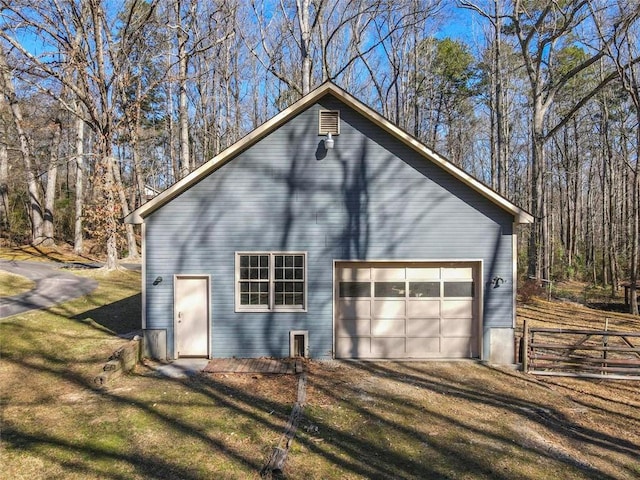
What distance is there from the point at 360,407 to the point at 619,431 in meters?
4.49

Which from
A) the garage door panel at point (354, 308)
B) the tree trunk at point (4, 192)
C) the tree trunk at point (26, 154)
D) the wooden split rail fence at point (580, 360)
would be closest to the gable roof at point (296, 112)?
the wooden split rail fence at point (580, 360)

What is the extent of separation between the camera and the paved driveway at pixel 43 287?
45.0 ft

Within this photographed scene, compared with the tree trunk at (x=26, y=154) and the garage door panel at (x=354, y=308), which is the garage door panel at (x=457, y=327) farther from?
the tree trunk at (x=26, y=154)

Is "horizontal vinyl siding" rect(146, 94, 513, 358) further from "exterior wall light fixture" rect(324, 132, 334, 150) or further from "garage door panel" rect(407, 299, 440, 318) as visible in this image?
"garage door panel" rect(407, 299, 440, 318)

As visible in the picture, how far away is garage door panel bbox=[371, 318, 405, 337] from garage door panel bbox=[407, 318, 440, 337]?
0.21 m

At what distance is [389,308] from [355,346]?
51.9 inches

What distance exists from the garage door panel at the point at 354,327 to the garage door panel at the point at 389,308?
1.14 ft

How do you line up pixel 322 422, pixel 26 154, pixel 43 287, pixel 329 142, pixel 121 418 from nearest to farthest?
pixel 121 418, pixel 322 422, pixel 329 142, pixel 43 287, pixel 26 154

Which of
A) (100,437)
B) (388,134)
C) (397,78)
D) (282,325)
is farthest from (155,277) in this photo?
(397,78)

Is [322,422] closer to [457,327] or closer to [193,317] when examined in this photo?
[193,317]

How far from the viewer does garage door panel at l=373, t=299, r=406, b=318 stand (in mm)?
10258

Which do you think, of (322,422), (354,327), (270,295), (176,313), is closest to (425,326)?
(354,327)

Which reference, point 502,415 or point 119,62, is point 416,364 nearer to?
point 502,415

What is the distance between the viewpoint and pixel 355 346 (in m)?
10.3
